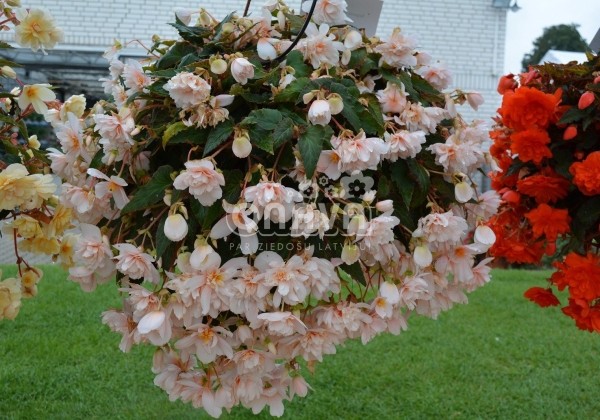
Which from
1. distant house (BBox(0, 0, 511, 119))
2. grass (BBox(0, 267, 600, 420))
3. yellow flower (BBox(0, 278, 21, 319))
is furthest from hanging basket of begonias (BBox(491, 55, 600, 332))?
distant house (BBox(0, 0, 511, 119))

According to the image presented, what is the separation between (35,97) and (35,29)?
0.14 m

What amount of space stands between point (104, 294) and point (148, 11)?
403 cm

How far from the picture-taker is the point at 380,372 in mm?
2789

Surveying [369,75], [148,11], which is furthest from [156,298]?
[148,11]

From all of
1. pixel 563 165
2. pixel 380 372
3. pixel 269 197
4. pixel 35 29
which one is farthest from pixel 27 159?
pixel 380 372

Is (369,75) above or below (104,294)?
above

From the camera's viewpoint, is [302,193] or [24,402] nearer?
[302,193]

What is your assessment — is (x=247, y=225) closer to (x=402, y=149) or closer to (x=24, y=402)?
(x=402, y=149)

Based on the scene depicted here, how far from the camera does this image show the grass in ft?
7.92

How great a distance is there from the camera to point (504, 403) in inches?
98.9

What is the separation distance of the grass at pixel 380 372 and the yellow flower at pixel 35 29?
141 centimetres

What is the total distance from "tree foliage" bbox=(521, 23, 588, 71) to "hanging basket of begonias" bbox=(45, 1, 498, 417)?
22911mm

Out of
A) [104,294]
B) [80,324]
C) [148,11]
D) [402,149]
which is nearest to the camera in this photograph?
[402,149]

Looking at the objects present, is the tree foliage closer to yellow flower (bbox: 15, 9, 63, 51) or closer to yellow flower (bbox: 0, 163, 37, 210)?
yellow flower (bbox: 15, 9, 63, 51)
